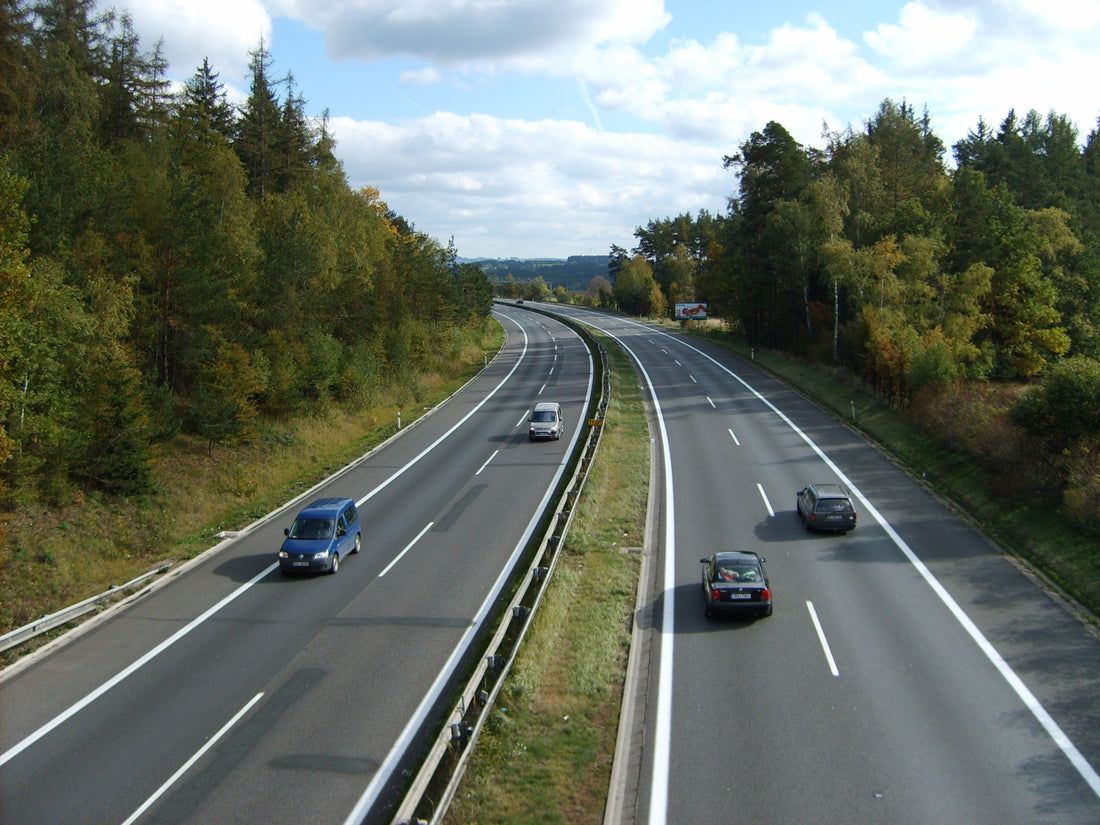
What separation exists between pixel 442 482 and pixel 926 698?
20053 millimetres

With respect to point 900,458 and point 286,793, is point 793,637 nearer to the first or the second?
point 286,793

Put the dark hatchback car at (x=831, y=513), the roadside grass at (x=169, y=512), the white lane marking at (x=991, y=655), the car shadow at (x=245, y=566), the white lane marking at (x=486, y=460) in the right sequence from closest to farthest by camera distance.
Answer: the white lane marking at (x=991, y=655) → the roadside grass at (x=169, y=512) → the car shadow at (x=245, y=566) → the dark hatchback car at (x=831, y=513) → the white lane marking at (x=486, y=460)

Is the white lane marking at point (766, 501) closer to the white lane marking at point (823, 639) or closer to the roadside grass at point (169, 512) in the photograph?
the white lane marking at point (823, 639)

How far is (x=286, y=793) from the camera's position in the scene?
471 inches

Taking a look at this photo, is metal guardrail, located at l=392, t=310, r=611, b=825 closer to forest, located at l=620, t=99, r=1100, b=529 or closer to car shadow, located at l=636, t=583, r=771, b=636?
car shadow, located at l=636, t=583, r=771, b=636

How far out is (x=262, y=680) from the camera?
15797 millimetres

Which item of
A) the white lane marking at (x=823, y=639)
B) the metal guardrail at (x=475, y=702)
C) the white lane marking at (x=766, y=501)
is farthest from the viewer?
the white lane marking at (x=766, y=501)

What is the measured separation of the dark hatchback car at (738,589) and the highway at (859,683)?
474 millimetres

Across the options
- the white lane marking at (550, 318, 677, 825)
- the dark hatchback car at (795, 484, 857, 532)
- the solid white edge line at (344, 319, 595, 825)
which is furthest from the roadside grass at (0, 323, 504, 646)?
the dark hatchback car at (795, 484, 857, 532)

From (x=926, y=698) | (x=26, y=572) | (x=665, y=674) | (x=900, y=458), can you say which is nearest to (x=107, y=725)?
(x=26, y=572)

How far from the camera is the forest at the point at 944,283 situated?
27.8 meters

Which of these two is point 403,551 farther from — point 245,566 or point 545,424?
point 545,424

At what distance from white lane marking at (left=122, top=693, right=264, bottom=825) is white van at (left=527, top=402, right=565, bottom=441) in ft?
79.2

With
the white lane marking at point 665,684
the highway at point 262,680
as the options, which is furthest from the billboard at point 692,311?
the highway at point 262,680
